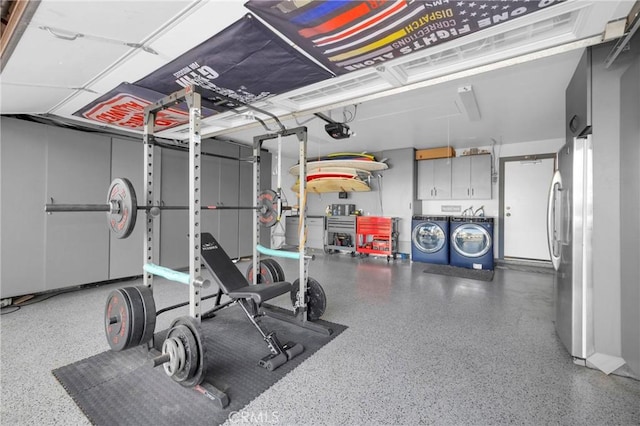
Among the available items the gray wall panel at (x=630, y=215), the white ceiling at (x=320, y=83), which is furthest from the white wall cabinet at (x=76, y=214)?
the gray wall panel at (x=630, y=215)

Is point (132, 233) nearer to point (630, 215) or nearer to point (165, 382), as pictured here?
point (165, 382)

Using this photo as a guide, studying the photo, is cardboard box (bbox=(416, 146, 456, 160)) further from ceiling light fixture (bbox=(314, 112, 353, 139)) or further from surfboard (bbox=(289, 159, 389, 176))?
ceiling light fixture (bbox=(314, 112, 353, 139))

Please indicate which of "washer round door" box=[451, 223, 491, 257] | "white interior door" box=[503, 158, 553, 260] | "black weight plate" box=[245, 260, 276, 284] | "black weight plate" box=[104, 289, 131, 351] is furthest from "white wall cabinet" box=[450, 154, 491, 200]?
"black weight plate" box=[104, 289, 131, 351]

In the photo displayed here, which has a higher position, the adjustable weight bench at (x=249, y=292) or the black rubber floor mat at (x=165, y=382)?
the adjustable weight bench at (x=249, y=292)

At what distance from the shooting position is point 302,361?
2148 mm

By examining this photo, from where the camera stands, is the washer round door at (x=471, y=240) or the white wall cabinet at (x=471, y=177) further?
the white wall cabinet at (x=471, y=177)

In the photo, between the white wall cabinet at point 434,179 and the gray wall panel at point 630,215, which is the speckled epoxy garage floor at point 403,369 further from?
the white wall cabinet at point 434,179

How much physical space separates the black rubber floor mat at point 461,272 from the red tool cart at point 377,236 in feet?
3.39

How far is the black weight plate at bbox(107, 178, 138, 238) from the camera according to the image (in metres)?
1.93

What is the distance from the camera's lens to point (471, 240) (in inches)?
219

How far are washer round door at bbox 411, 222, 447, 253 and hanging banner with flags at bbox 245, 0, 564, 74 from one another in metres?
4.65

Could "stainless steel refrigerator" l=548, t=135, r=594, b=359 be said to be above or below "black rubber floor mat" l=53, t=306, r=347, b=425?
Answer: above

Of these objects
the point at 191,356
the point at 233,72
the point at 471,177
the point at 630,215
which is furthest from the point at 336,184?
the point at 191,356

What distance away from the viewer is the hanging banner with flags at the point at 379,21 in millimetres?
1448
